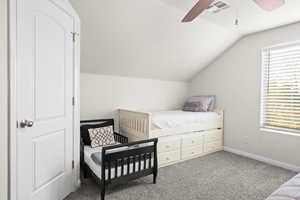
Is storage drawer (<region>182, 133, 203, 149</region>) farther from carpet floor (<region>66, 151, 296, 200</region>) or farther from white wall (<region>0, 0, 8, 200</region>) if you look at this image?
white wall (<region>0, 0, 8, 200</region>)

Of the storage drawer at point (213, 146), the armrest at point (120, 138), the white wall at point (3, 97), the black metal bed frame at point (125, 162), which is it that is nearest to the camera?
the white wall at point (3, 97)

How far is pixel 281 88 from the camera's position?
9.41 feet

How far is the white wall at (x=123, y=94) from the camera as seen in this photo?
2969 millimetres

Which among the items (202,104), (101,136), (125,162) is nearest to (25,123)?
(125,162)

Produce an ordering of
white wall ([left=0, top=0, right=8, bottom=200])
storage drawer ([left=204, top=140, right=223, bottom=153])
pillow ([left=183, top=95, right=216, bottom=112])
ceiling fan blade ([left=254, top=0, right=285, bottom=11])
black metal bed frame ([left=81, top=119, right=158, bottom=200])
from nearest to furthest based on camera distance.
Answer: white wall ([left=0, top=0, right=8, bottom=200]) → ceiling fan blade ([left=254, top=0, right=285, bottom=11]) → black metal bed frame ([left=81, top=119, right=158, bottom=200]) → storage drawer ([left=204, top=140, right=223, bottom=153]) → pillow ([left=183, top=95, right=216, bottom=112])

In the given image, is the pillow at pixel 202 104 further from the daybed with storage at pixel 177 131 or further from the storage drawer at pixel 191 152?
the storage drawer at pixel 191 152

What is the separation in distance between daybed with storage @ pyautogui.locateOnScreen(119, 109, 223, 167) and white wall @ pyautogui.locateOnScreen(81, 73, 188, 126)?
279mm

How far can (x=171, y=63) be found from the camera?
11.3 feet

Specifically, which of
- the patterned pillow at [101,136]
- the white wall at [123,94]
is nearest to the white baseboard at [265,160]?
the white wall at [123,94]

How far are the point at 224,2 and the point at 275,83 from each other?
1.74 meters

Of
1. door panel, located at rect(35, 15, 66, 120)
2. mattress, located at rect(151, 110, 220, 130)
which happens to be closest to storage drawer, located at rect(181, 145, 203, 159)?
mattress, located at rect(151, 110, 220, 130)

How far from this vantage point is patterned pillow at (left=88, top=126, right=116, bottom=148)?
253 cm

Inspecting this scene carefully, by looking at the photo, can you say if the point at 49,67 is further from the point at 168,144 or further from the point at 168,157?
the point at 168,157

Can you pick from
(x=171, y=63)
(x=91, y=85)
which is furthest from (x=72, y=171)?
(x=171, y=63)
